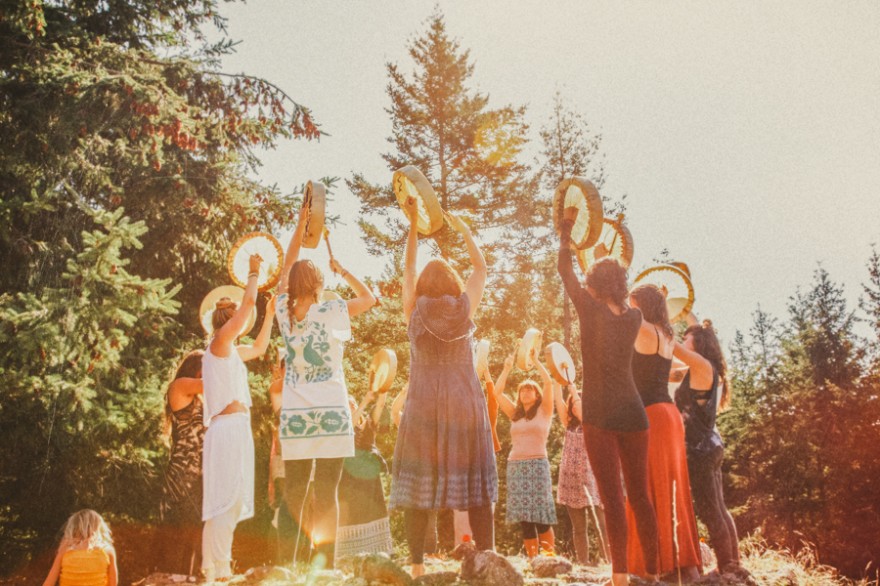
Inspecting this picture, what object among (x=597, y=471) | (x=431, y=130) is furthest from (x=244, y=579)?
(x=431, y=130)

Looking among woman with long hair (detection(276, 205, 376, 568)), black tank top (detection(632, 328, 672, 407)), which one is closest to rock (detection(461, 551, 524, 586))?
woman with long hair (detection(276, 205, 376, 568))

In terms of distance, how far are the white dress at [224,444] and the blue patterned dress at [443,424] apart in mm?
1315

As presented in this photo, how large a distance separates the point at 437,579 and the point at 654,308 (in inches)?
98.1

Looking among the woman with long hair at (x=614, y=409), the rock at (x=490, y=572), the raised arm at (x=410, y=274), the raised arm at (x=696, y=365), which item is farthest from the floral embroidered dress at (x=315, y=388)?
the raised arm at (x=696, y=365)

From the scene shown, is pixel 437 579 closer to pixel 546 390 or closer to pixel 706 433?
pixel 706 433

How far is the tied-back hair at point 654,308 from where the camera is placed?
16.2 ft

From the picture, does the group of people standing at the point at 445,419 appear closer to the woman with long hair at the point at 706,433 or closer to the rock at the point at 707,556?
the woman with long hair at the point at 706,433

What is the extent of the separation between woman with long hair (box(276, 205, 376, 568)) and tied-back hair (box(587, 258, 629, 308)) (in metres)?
1.59

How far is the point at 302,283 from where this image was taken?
4.66 m

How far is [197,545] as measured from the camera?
18.2 feet

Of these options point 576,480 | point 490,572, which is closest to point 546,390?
point 576,480

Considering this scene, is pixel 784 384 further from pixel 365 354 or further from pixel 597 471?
pixel 597 471

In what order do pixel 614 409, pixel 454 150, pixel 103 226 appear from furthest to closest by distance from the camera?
pixel 454 150 → pixel 103 226 → pixel 614 409

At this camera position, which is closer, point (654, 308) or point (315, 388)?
point (315, 388)
